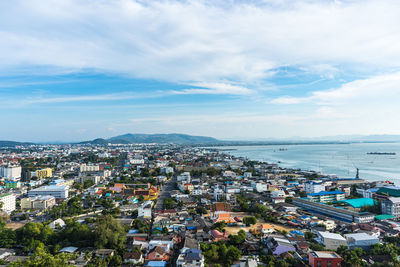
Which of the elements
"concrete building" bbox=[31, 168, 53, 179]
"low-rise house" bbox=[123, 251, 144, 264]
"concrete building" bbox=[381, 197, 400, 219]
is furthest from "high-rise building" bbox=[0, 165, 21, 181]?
"concrete building" bbox=[381, 197, 400, 219]

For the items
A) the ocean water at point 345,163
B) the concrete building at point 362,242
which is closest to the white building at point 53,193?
the concrete building at point 362,242

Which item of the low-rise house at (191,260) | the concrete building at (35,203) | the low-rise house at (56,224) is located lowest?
the concrete building at (35,203)

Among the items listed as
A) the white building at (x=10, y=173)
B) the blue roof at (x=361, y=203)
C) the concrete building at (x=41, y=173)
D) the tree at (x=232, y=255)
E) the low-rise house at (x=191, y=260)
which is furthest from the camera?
the concrete building at (x=41, y=173)

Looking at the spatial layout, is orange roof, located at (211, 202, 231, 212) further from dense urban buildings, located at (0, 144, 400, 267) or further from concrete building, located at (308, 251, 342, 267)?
concrete building, located at (308, 251, 342, 267)

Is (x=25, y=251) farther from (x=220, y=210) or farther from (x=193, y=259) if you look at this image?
(x=220, y=210)

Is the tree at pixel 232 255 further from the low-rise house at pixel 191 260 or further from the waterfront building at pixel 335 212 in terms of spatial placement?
the waterfront building at pixel 335 212

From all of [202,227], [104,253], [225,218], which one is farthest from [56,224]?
[225,218]

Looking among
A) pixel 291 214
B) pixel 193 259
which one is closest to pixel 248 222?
pixel 291 214

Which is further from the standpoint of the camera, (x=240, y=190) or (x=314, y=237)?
(x=240, y=190)
